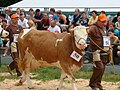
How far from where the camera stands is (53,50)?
440 inches

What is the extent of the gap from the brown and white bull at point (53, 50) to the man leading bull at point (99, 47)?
1.34ft

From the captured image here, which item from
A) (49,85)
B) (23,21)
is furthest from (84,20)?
(49,85)

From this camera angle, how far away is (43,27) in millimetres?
17578

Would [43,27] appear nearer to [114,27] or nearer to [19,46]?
[114,27]

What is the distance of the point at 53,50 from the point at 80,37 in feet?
2.76

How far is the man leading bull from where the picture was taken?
1110 centimetres

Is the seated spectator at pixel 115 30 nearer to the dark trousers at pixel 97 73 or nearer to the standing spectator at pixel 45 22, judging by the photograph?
the standing spectator at pixel 45 22

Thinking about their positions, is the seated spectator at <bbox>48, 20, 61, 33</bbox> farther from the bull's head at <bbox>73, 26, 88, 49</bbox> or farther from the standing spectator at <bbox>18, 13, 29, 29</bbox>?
the bull's head at <bbox>73, 26, 88, 49</bbox>

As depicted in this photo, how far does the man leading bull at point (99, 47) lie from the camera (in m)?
11.1

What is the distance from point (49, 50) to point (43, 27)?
21.0 feet

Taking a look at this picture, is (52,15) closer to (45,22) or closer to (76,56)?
(45,22)

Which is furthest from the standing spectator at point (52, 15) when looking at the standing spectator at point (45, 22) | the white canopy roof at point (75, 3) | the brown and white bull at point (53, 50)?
the brown and white bull at point (53, 50)

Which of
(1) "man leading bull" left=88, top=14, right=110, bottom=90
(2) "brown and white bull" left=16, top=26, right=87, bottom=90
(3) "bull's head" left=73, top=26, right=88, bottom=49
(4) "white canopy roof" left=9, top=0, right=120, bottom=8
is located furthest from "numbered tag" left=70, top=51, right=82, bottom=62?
(4) "white canopy roof" left=9, top=0, right=120, bottom=8

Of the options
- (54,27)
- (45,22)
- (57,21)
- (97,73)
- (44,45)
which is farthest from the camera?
(45,22)
